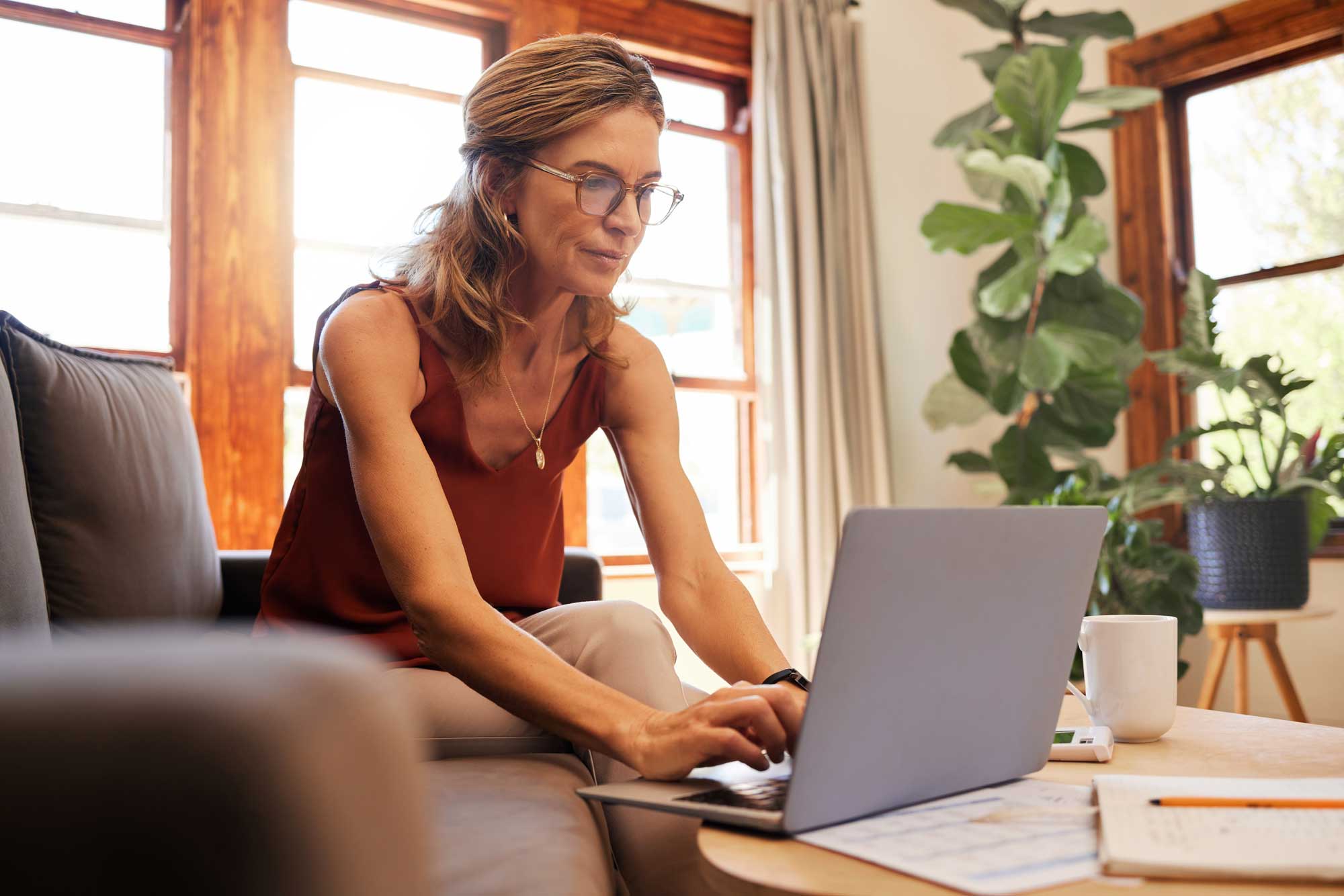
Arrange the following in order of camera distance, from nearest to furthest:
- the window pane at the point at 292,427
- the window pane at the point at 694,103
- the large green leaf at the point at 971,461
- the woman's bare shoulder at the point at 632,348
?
the woman's bare shoulder at the point at 632,348 → the window pane at the point at 292,427 → the large green leaf at the point at 971,461 → the window pane at the point at 694,103

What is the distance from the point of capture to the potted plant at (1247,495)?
289 centimetres

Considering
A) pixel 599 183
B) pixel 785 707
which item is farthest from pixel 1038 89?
pixel 785 707

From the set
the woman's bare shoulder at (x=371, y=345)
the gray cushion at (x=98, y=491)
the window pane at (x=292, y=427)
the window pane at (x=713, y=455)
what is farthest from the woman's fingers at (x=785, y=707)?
the window pane at (x=713, y=455)

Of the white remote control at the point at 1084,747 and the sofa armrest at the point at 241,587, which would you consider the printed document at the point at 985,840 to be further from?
the sofa armrest at the point at 241,587

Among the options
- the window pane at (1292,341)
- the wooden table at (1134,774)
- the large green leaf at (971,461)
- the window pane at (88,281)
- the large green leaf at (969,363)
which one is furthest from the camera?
the window pane at (1292,341)

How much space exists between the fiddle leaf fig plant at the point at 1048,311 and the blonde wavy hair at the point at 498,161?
6.18 feet

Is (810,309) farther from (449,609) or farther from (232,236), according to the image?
(449,609)

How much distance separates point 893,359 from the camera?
3.72 m

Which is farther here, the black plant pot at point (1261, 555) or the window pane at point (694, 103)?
the window pane at point (694, 103)

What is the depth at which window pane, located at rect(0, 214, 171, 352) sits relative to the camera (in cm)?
253

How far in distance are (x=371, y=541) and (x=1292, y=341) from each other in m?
3.20

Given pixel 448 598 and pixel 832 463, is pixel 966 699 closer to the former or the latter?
pixel 448 598

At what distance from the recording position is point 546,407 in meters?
1.40

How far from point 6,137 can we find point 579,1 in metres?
1.51
